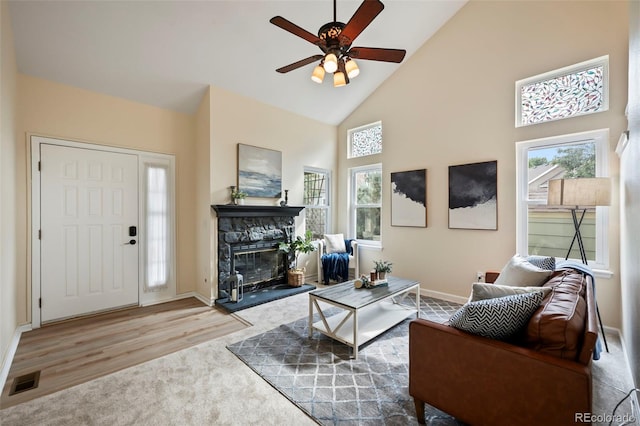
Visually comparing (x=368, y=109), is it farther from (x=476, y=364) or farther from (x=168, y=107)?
(x=476, y=364)

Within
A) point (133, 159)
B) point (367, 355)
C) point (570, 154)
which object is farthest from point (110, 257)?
point (570, 154)

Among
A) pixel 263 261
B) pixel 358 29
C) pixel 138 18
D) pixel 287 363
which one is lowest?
pixel 287 363

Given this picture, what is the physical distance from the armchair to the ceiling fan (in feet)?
9.77

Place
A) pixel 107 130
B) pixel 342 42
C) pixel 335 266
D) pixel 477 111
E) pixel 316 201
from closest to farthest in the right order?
pixel 342 42, pixel 107 130, pixel 477 111, pixel 335 266, pixel 316 201

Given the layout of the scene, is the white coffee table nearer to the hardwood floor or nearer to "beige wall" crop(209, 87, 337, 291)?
the hardwood floor

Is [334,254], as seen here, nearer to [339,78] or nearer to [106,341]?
[339,78]

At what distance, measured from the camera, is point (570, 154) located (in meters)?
3.18

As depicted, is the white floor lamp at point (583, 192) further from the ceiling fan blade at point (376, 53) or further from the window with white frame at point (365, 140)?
the window with white frame at point (365, 140)

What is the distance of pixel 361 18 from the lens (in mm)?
1986

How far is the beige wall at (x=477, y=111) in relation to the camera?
9.66 ft

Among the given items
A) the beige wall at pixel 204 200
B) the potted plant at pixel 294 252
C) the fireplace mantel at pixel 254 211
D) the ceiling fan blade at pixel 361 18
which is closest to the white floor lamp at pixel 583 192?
the ceiling fan blade at pixel 361 18

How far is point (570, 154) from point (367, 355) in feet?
10.5

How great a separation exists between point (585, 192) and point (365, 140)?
3.33m

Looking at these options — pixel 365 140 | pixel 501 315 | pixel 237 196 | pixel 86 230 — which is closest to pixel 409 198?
pixel 365 140
